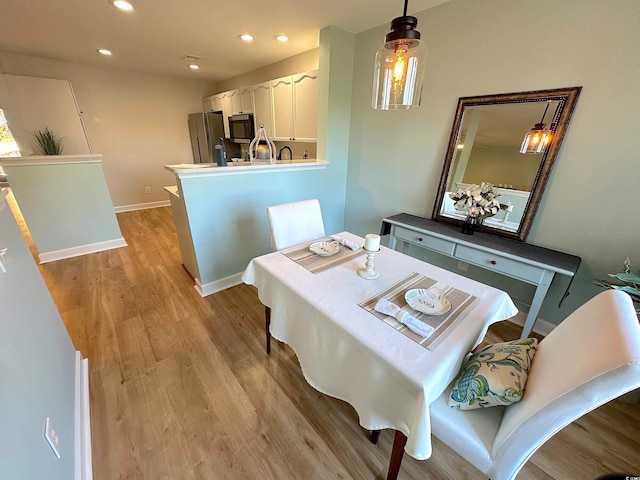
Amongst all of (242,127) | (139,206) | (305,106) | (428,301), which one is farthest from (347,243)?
(139,206)

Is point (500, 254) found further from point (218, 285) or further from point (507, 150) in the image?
point (218, 285)

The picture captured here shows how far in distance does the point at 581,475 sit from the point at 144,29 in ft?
14.6

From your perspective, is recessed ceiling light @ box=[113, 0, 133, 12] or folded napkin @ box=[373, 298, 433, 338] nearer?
folded napkin @ box=[373, 298, 433, 338]

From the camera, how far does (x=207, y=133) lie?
4473 millimetres

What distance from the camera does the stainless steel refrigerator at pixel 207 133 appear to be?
4.38 m

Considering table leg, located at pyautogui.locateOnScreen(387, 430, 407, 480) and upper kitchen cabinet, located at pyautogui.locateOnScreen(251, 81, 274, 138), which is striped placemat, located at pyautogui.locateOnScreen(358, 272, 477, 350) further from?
upper kitchen cabinet, located at pyautogui.locateOnScreen(251, 81, 274, 138)

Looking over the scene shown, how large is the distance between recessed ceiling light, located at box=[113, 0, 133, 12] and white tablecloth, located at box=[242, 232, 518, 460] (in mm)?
2310

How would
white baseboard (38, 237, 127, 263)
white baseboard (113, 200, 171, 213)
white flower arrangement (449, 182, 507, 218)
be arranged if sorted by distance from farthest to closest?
white baseboard (113, 200, 171, 213) → white baseboard (38, 237, 127, 263) → white flower arrangement (449, 182, 507, 218)

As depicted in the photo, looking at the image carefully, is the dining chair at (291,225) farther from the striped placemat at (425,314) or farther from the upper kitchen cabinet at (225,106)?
the upper kitchen cabinet at (225,106)

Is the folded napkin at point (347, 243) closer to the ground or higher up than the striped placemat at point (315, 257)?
higher up

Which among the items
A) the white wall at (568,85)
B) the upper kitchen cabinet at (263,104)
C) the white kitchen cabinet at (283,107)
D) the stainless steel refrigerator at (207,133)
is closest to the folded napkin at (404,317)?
the white wall at (568,85)

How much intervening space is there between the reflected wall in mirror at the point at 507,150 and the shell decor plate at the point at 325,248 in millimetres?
1244

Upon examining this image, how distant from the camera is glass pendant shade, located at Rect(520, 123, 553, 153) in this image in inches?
66.5

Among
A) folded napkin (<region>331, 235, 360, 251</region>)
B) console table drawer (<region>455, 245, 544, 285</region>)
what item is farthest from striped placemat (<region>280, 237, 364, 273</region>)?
console table drawer (<region>455, 245, 544, 285</region>)
